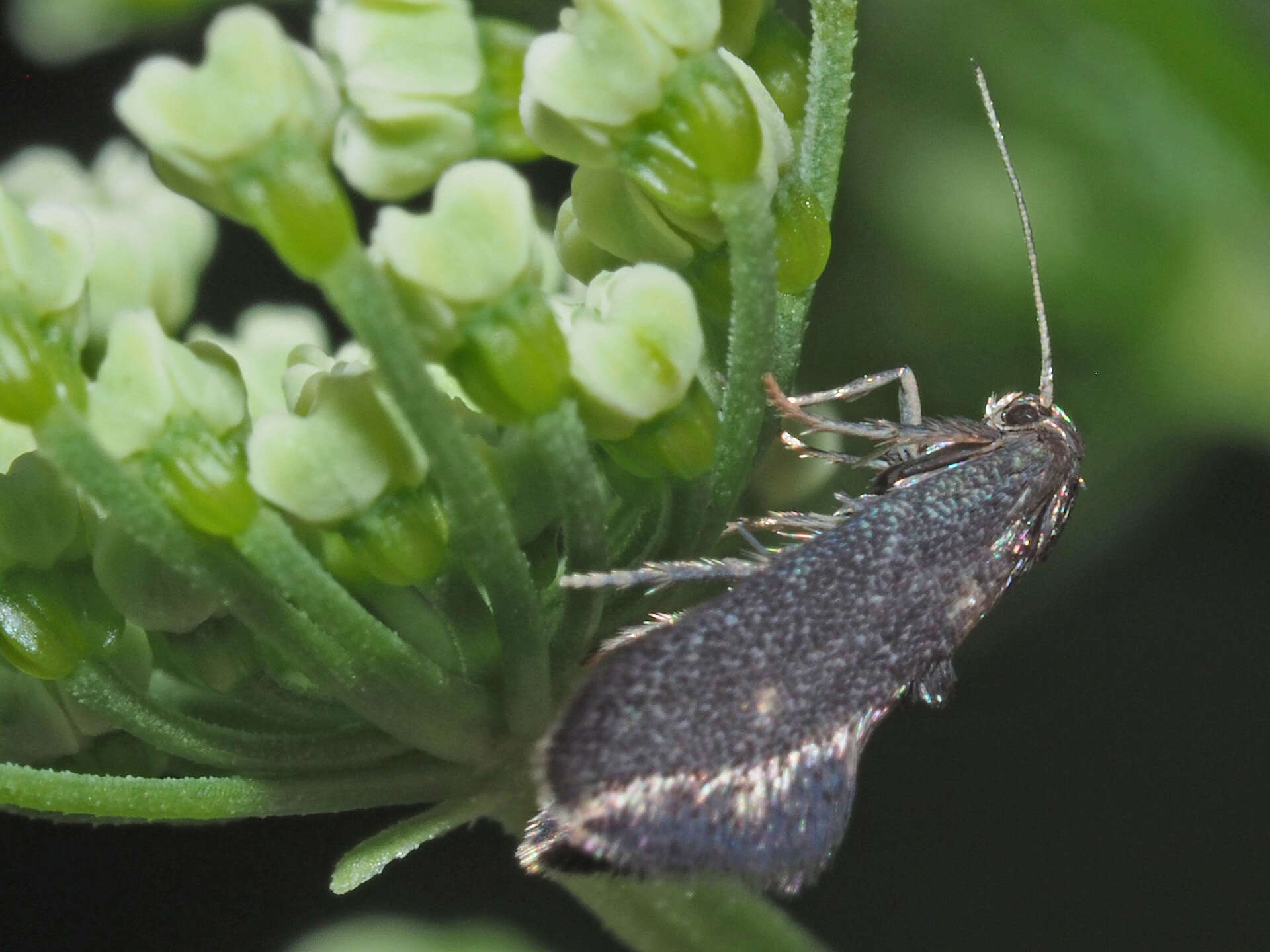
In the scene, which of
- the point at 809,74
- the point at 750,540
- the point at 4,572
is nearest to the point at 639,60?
the point at 809,74

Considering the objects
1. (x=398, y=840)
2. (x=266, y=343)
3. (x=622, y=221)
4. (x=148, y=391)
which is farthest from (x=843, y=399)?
(x=148, y=391)

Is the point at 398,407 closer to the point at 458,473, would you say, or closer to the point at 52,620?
the point at 458,473

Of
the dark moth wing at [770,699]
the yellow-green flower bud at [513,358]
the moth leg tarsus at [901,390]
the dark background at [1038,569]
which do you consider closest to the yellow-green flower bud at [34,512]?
the yellow-green flower bud at [513,358]

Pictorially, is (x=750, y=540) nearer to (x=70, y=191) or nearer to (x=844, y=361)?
(x=70, y=191)

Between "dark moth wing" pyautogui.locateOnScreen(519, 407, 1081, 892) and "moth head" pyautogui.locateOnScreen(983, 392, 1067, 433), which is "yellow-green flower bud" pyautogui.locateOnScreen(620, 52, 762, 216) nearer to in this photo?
"dark moth wing" pyautogui.locateOnScreen(519, 407, 1081, 892)

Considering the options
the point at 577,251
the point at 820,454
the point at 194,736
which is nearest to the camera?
the point at 194,736
